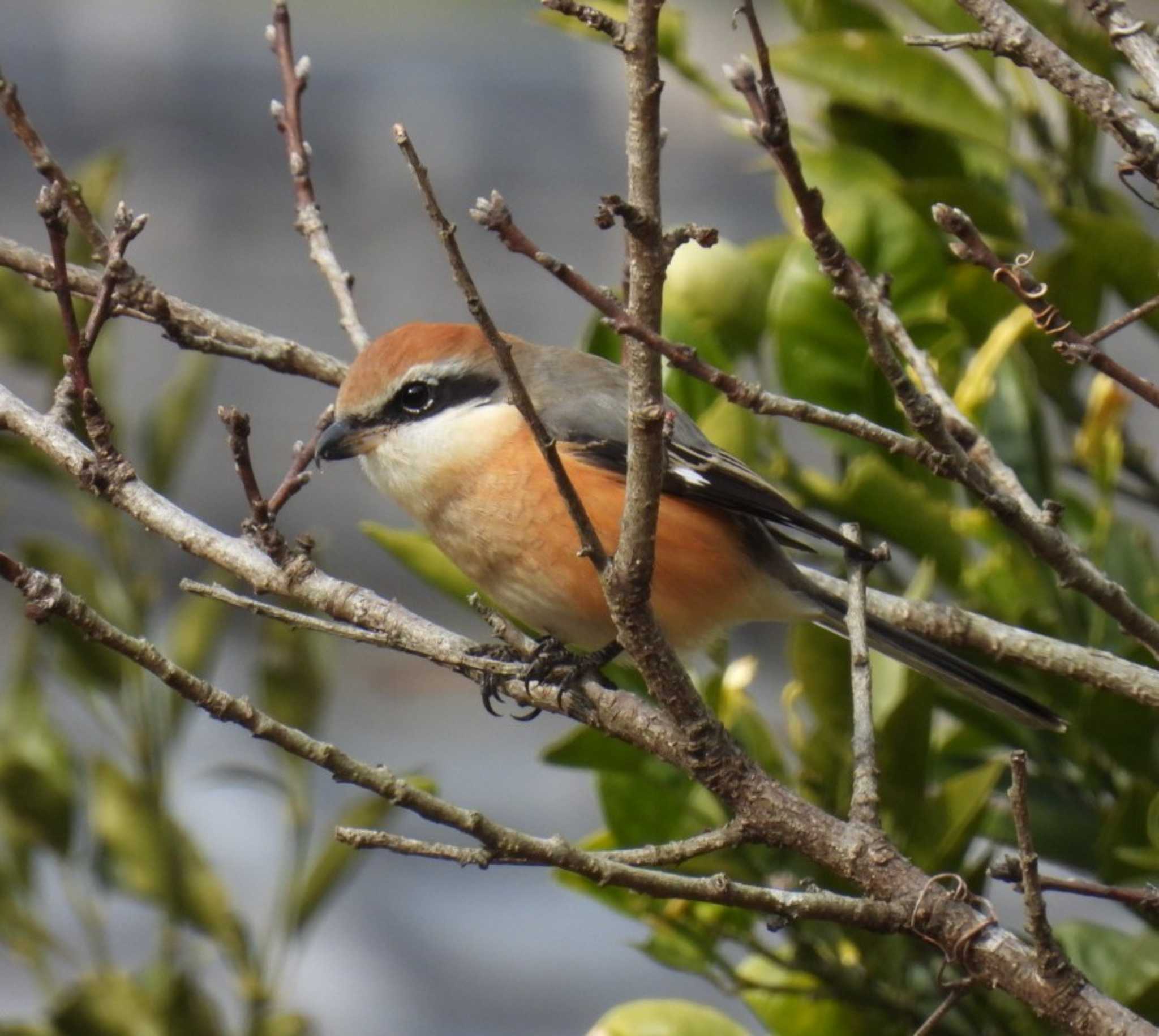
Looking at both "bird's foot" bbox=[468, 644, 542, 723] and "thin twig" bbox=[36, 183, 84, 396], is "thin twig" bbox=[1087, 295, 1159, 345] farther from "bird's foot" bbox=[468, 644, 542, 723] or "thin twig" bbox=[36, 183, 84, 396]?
"thin twig" bbox=[36, 183, 84, 396]

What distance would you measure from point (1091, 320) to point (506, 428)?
1010 mm

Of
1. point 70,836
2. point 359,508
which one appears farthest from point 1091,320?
point 359,508

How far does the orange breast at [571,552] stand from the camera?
2754mm

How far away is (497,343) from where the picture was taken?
1648 millimetres

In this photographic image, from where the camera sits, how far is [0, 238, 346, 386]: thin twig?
2.60 metres

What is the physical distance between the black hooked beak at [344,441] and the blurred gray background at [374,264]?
2369 mm

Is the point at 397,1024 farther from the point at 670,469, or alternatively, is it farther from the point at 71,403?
the point at 71,403

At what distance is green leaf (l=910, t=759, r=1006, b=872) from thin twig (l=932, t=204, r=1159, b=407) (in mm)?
731

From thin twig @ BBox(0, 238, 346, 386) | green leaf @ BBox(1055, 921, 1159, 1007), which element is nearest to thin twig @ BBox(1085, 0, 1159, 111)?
green leaf @ BBox(1055, 921, 1159, 1007)

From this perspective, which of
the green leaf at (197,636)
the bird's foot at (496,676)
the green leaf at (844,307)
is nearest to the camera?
the bird's foot at (496,676)

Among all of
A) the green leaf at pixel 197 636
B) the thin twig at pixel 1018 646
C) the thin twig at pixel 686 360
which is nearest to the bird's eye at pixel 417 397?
the green leaf at pixel 197 636

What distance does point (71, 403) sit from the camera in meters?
2.37

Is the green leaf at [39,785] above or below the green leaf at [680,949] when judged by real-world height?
above

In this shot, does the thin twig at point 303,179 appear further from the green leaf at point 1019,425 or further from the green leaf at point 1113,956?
the green leaf at point 1113,956
